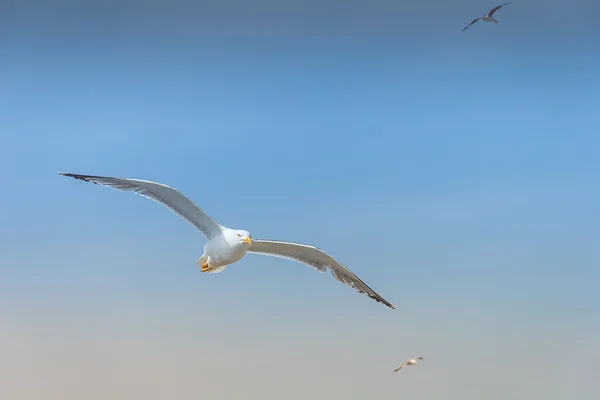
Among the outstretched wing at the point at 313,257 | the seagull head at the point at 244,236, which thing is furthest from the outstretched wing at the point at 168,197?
the outstretched wing at the point at 313,257

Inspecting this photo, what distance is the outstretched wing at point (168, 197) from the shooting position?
810cm

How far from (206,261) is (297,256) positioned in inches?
57.7

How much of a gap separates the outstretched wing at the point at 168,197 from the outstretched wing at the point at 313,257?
706 millimetres

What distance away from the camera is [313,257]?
29.9 ft

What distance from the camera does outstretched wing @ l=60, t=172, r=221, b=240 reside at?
810cm

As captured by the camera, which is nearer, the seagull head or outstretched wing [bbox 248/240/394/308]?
the seagull head

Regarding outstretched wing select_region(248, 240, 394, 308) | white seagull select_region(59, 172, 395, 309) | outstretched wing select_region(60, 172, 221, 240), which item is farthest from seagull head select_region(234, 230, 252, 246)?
outstretched wing select_region(60, 172, 221, 240)

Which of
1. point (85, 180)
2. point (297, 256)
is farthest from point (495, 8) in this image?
point (85, 180)

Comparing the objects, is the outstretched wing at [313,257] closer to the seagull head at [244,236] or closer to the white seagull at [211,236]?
the white seagull at [211,236]

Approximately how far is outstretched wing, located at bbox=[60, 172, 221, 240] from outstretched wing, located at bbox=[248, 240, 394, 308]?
0.71 metres

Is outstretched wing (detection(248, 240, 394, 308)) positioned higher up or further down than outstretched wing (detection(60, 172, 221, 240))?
further down

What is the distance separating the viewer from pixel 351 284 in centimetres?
946

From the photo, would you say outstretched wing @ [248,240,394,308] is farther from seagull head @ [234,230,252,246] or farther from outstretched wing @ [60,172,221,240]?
outstretched wing @ [60,172,221,240]

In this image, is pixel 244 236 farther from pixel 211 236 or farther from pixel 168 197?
pixel 168 197
